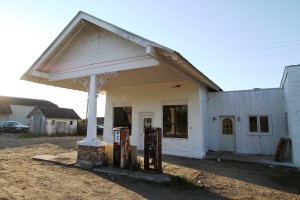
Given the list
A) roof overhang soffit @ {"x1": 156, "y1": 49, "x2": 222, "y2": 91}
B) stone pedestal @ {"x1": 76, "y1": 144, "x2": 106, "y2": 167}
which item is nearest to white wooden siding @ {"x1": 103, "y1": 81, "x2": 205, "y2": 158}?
A: roof overhang soffit @ {"x1": 156, "y1": 49, "x2": 222, "y2": 91}

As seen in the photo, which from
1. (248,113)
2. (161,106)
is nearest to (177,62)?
(161,106)

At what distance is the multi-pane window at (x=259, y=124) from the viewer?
12406 millimetres

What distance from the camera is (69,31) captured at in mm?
10164

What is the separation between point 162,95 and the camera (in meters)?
13.0

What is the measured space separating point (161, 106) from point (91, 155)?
503cm

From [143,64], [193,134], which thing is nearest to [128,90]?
[193,134]

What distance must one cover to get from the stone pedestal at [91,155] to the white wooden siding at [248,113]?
6794 mm

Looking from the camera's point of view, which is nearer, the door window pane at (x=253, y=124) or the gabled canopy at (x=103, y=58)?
the gabled canopy at (x=103, y=58)

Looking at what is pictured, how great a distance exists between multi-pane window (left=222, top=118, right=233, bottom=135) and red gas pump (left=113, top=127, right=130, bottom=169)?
6.70 m

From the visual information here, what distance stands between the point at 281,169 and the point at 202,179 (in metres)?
3.80

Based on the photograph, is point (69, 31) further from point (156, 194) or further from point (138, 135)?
point (156, 194)

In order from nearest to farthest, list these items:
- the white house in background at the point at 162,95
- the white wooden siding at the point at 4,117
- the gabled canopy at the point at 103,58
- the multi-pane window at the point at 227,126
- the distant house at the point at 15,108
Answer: the gabled canopy at the point at 103,58 < the white house in background at the point at 162,95 < the multi-pane window at the point at 227,126 < the white wooden siding at the point at 4,117 < the distant house at the point at 15,108

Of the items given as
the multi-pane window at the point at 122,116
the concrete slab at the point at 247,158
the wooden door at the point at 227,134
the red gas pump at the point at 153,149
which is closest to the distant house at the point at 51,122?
the multi-pane window at the point at 122,116

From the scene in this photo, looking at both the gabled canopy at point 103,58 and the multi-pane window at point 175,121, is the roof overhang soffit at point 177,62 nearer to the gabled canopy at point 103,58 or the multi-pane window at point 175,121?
the gabled canopy at point 103,58
